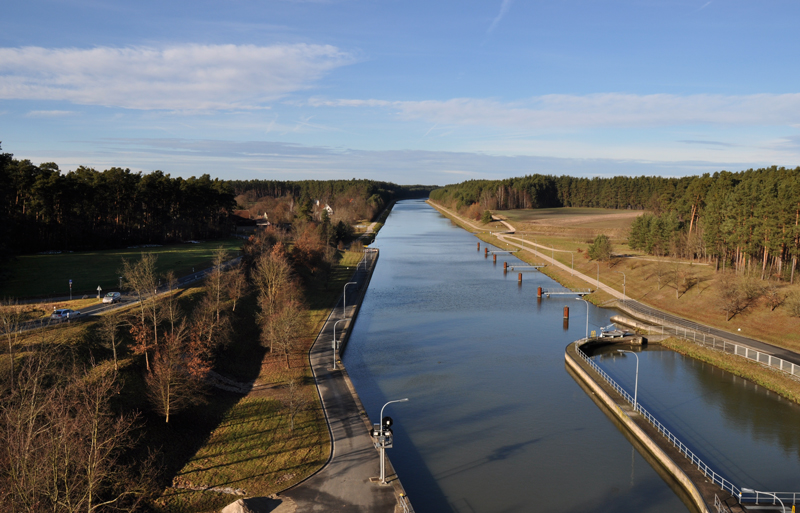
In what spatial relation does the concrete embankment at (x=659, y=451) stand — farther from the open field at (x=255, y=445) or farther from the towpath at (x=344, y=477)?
the open field at (x=255, y=445)

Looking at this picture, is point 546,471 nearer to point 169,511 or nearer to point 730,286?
point 169,511

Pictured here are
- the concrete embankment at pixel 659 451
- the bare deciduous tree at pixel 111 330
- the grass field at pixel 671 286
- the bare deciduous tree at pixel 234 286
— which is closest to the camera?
the concrete embankment at pixel 659 451

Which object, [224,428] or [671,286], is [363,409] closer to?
[224,428]

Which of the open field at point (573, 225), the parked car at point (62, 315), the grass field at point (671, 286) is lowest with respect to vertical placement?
the grass field at point (671, 286)

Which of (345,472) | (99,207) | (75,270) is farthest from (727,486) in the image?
(99,207)

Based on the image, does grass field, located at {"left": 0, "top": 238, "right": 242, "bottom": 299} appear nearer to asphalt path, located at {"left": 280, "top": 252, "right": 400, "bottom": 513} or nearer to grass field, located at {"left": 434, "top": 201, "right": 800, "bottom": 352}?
asphalt path, located at {"left": 280, "top": 252, "right": 400, "bottom": 513}

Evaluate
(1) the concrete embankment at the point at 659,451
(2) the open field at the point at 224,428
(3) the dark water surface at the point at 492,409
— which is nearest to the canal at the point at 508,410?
(3) the dark water surface at the point at 492,409

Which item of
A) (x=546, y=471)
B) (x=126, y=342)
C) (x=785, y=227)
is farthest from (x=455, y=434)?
(x=785, y=227)
